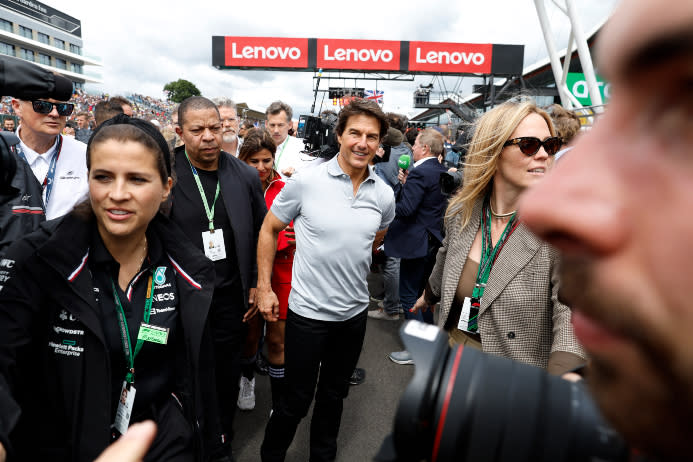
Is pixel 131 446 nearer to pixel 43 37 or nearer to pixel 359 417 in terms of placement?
pixel 359 417

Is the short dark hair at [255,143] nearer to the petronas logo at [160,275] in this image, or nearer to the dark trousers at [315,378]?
the dark trousers at [315,378]

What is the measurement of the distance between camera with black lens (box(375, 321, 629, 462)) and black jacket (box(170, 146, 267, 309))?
2.14 metres

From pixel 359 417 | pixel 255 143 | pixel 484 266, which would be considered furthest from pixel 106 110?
pixel 484 266

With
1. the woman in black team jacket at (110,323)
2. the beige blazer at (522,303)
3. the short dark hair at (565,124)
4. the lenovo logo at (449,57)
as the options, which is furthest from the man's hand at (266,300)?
the lenovo logo at (449,57)

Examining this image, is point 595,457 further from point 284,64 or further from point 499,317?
point 284,64

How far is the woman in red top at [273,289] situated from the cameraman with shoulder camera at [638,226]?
2742 mm

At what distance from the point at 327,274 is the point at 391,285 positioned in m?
2.69

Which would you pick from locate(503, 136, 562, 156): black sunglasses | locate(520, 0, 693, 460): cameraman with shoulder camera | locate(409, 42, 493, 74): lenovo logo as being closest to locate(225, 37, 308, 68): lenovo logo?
locate(409, 42, 493, 74): lenovo logo

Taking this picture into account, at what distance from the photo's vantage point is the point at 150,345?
1.53m

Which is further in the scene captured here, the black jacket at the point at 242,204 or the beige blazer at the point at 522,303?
the black jacket at the point at 242,204

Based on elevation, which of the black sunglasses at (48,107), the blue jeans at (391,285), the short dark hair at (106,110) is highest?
the short dark hair at (106,110)

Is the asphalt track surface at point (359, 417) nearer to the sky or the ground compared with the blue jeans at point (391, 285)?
nearer to the ground

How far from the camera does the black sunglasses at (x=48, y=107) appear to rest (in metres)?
2.69

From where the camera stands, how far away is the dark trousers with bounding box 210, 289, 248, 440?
2648mm
